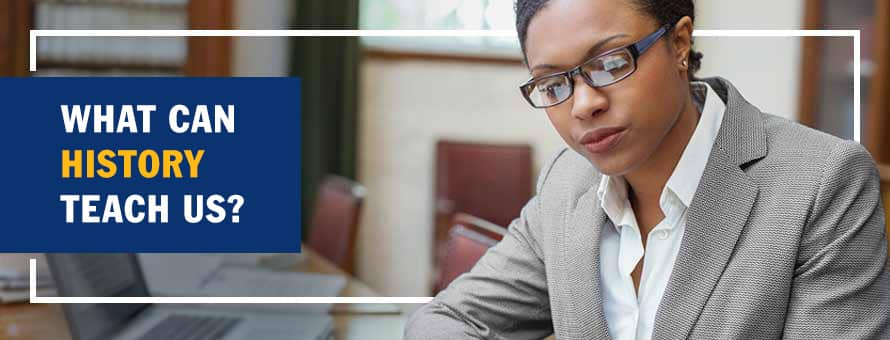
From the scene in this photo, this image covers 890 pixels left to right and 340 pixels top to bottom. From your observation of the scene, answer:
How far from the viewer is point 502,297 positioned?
1.25 metres

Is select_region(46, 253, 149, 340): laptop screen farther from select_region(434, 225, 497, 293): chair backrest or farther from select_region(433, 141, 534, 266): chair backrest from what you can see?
select_region(433, 141, 534, 266): chair backrest

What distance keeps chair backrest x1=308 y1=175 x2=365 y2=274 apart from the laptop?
76 centimetres

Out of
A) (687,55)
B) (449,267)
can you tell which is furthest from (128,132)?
(687,55)

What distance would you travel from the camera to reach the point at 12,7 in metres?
4.00

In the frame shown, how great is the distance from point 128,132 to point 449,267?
23.5 inches

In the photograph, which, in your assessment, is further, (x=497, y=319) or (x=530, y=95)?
(x=497, y=319)

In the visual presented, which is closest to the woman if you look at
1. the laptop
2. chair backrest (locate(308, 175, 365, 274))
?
the laptop

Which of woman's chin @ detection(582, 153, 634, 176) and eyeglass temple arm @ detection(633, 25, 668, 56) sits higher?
eyeglass temple arm @ detection(633, 25, 668, 56)

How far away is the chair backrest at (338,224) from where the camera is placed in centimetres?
240

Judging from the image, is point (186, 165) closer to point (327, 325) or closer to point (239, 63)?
point (327, 325)

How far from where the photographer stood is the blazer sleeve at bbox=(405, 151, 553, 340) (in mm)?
1233

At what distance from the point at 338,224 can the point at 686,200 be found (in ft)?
5.12

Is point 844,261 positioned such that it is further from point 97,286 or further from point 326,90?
point 326,90

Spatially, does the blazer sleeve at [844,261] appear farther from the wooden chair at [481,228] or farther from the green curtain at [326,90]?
the green curtain at [326,90]
